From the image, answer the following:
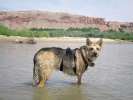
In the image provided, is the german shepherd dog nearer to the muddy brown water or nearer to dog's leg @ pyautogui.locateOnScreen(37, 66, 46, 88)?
dog's leg @ pyautogui.locateOnScreen(37, 66, 46, 88)

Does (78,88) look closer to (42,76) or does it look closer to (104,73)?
(42,76)

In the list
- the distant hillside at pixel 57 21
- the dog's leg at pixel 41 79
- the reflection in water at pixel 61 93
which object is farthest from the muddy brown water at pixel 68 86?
the distant hillside at pixel 57 21

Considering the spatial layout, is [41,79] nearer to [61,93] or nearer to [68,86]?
[68,86]

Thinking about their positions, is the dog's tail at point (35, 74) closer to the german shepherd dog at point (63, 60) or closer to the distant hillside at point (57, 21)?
the german shepherd dog at point (63, 60)

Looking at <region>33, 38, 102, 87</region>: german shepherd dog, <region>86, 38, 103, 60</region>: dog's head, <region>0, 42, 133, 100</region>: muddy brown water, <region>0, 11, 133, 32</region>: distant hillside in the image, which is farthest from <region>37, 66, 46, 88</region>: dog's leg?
<region>0, 11, 133, 32</region>: distant hillside

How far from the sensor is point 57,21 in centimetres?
6875

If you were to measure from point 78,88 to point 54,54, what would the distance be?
110 cm

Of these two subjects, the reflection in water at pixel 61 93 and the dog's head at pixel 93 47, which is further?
the dog's head at pixel 93 47

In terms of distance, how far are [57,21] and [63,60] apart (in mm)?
56351

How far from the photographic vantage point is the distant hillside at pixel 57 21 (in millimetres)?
66556

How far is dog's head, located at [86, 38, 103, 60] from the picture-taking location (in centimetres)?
1227

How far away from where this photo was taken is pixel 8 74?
45.9 ft

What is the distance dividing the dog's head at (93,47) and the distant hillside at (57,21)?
52.9 metres

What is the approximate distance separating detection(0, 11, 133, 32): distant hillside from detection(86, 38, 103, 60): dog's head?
52.9 metres
